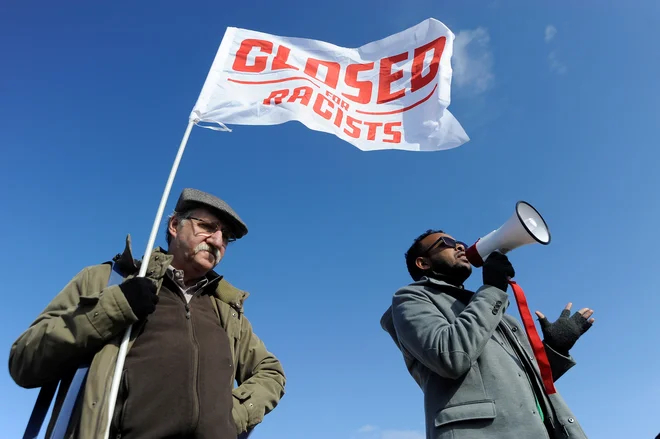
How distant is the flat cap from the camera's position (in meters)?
3.95

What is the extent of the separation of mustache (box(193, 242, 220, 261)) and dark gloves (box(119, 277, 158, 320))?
0.79m

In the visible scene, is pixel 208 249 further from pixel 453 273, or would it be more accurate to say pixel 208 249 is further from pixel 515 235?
pixel 515 235

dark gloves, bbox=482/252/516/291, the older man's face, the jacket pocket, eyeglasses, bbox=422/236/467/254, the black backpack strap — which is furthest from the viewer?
eyeglasses, bbox=422/236/467/254

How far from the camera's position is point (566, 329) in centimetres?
421

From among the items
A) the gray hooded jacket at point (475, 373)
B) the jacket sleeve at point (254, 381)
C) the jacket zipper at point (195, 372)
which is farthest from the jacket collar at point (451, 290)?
the jacket zipper at point (195, 372)

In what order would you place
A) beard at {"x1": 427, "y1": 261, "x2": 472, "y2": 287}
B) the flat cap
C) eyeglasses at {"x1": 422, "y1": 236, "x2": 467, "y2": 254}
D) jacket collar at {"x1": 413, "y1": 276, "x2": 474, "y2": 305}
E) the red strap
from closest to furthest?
the red strap, the flat cap, jacket collar at {"x1": 413, "y1": 276, "x2": 474, "y2": 305}, beard at {"x1": 427, "y1": 261, "x2": 472, "y2": 287}, eyeglasses at {"x1": 422, "y1": 236, "x2": 467, "y2": 254}

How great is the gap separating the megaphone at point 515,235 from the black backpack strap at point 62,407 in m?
3.17

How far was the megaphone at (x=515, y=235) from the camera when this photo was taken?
159 inches

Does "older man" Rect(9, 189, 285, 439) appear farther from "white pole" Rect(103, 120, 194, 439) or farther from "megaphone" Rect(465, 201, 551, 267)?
"megaphone" Rect(465, 201, 551, 267)

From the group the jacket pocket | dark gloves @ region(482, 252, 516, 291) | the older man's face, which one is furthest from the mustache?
dark gloves @ region(482, 252, 516, 291)

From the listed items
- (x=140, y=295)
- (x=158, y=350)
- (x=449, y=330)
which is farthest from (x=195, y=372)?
(x=449, y=330)

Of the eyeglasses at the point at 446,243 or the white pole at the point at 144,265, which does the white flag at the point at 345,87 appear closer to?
the white pole at the point at 144,265

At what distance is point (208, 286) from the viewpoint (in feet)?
12.1

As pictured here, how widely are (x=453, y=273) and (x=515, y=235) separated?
0.75 meters
